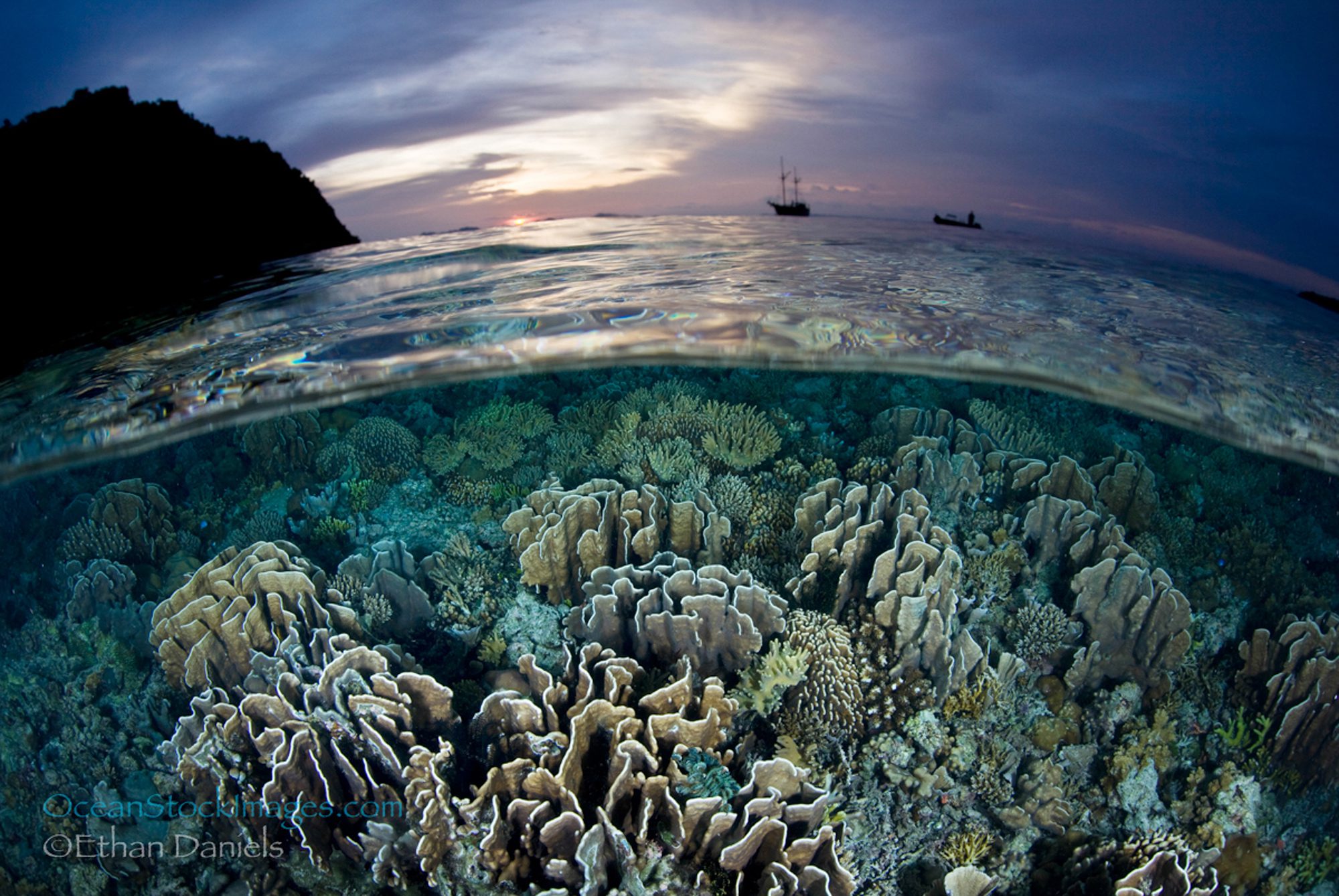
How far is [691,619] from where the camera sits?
4836 millimetres

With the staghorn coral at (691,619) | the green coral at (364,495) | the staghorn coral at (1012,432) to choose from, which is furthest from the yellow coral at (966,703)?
the green coral at (364,495)

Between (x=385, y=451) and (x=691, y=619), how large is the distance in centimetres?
622

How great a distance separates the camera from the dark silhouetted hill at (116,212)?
720 cm

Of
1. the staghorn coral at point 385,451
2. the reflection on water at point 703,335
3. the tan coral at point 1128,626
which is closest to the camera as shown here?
the tan coral at point 1128,626

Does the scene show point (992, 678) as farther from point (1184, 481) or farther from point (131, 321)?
point (131, 321)

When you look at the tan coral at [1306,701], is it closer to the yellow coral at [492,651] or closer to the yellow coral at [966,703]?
the yellow coral at [966,703]

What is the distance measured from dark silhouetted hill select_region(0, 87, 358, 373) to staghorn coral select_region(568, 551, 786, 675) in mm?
7376

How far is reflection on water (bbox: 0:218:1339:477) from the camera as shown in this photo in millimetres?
7453

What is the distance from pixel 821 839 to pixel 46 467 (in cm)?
1235

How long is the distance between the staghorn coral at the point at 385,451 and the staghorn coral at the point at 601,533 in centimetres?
306

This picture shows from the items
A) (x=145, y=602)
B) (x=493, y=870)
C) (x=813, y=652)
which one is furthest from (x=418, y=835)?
(x=145, y=602)

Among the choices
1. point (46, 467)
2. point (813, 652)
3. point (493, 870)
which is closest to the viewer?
point (493, 870)

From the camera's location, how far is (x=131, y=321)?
24.7 ft

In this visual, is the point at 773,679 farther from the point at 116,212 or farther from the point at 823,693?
the point at 116,212
